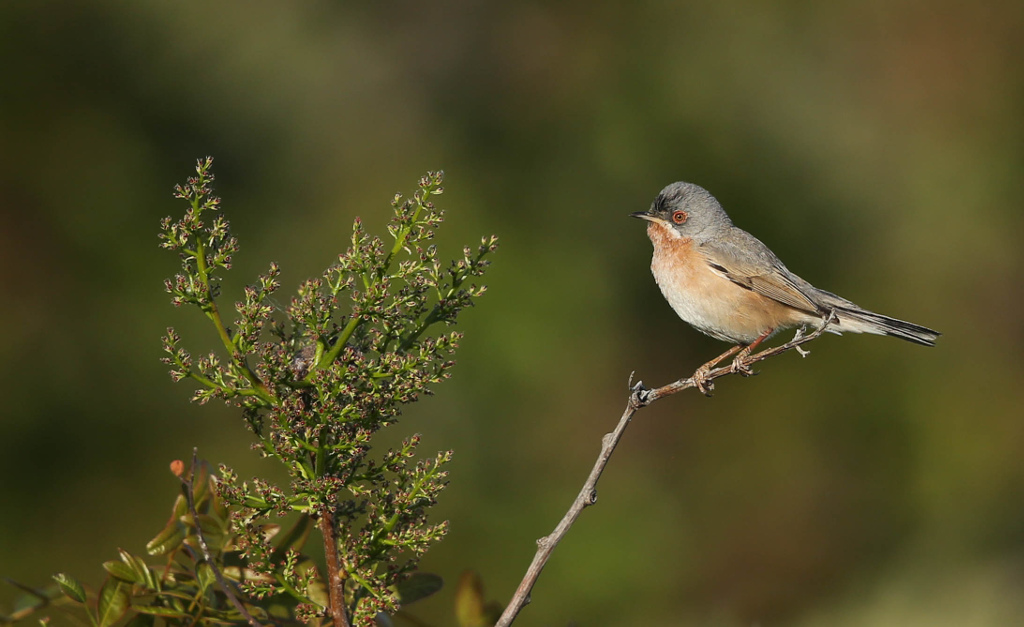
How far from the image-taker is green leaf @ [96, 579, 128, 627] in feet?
4.96

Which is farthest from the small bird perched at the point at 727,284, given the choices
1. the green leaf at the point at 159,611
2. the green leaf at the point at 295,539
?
the green leaf at the point at 159,611

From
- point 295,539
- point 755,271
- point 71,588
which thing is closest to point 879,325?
point 755,271

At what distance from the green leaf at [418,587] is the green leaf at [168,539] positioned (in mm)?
419

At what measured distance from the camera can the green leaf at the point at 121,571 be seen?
1521 millimetres

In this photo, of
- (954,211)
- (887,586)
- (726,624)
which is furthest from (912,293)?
(726,624)

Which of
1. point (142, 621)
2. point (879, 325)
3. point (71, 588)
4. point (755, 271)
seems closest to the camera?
point (71, 588)

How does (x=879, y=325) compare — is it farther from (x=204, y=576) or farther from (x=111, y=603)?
(x=111, y=603)

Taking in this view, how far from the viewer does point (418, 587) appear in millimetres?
1769

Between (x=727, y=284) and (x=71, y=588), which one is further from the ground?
(x=727, y=284)

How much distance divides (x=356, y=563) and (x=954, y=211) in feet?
17.8

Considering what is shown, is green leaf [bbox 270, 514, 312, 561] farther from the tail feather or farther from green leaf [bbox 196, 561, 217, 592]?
the tail feather

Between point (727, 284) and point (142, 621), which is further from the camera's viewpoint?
point (727, 284)

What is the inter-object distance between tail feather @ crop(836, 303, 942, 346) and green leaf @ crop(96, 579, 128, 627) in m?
3.10

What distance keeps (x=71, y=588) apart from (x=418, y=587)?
0.62 meters
